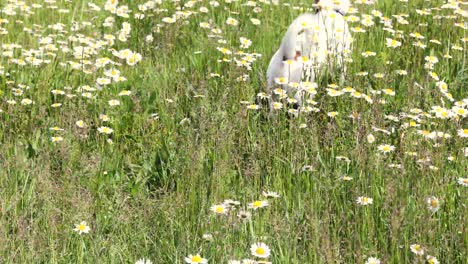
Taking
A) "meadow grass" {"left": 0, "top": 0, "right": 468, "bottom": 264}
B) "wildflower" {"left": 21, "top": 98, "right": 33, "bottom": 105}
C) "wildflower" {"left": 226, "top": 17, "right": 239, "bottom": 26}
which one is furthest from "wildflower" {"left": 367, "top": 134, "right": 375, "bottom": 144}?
"wildflower" {"left": 226, "top": 17, "right": 239, "bottom": 26}

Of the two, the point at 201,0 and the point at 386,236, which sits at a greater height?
the point at 201,0

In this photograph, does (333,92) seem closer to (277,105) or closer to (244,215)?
(277,105)

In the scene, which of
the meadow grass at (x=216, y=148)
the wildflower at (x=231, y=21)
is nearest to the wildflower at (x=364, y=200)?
the meadow grass at (x=216, y=148)

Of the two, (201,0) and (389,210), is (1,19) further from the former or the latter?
(389,210)

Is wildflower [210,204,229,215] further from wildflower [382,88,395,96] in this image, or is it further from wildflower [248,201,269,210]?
wildflower [382,88,395,96]

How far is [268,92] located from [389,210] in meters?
1.51

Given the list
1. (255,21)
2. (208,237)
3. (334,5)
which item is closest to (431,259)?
(208,237)

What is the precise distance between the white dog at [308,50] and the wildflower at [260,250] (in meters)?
1.46

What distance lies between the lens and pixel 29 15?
241 inches

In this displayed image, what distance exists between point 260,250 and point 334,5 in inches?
89.5

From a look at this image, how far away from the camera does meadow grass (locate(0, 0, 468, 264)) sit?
10.0 ft

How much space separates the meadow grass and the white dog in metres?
0.11

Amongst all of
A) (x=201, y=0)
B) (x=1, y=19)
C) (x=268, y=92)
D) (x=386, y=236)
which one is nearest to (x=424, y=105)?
(x=268, y=92)

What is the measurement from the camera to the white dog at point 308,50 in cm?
438
